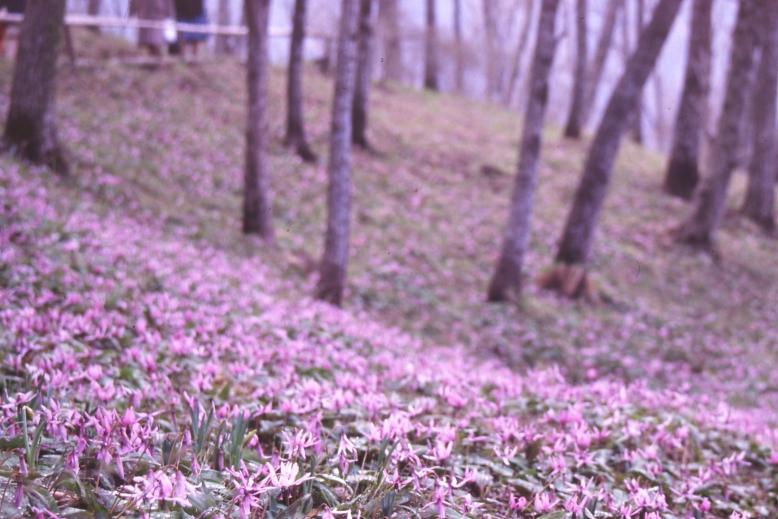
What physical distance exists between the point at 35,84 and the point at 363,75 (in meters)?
11.0

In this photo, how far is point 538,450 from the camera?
409cm

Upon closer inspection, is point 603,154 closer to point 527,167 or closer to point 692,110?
point 527,167

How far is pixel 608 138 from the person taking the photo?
13.4 meters

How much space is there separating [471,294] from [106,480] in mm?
10999

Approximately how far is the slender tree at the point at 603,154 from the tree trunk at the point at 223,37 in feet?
75.9

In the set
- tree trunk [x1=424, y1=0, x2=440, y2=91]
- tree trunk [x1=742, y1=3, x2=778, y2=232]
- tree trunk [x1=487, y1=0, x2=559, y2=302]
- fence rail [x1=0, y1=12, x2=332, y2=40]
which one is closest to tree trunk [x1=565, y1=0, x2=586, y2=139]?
tree trunk [x1=742, y1=3, x2=778, y2=232]

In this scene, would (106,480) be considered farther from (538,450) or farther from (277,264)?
(277,264)

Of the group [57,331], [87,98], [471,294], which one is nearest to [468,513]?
[57,331]

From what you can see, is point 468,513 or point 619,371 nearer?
point 468,513

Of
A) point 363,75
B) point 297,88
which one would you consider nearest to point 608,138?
point 297,88

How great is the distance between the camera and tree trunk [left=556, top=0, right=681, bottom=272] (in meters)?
12.9

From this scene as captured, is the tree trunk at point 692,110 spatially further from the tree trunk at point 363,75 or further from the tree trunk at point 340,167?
the tree trunk at point 340,167

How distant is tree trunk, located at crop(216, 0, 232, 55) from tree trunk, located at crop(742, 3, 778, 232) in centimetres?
2265

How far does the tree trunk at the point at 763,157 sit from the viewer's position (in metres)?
20.4
